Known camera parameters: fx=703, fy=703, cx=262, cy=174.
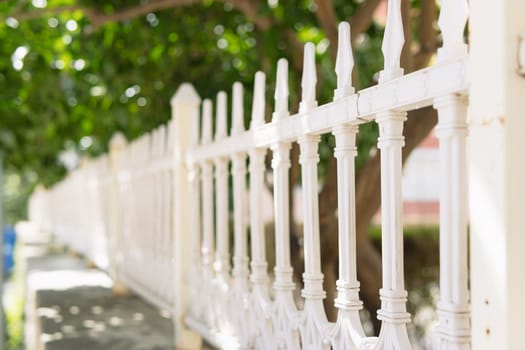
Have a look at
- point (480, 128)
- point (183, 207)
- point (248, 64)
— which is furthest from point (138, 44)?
point (480, 128)

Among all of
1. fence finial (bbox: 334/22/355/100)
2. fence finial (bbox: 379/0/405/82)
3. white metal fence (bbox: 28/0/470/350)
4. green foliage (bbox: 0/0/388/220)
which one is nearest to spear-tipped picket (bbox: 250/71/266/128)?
white metal fence (bbox: 28/0/470/350)

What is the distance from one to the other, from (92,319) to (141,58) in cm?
233

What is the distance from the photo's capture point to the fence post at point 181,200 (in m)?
4.29

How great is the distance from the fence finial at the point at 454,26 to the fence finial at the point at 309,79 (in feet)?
2.69

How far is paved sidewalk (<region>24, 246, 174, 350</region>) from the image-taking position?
4457 mm

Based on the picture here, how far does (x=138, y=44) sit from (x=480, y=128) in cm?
477

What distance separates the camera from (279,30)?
5379 mm

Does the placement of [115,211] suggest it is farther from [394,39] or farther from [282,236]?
[394,39]

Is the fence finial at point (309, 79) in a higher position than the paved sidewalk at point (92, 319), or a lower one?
higher

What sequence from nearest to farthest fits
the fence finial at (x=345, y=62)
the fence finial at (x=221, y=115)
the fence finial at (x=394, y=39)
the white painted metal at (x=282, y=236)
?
the fence finial at (x=394, y=39) → the fence finial at (x=345, y=62) → the white painted metal at (x=282, y=236) → the fence finial at (x=221, y=115)

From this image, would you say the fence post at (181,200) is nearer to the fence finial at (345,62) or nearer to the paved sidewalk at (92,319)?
the paved sidewalk at (92,319)

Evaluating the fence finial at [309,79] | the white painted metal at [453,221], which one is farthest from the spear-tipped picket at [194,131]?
the white painted metal at [453,221]

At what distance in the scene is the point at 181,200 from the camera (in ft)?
14.5

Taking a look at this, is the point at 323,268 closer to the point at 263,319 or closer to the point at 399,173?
the point at 263,319
